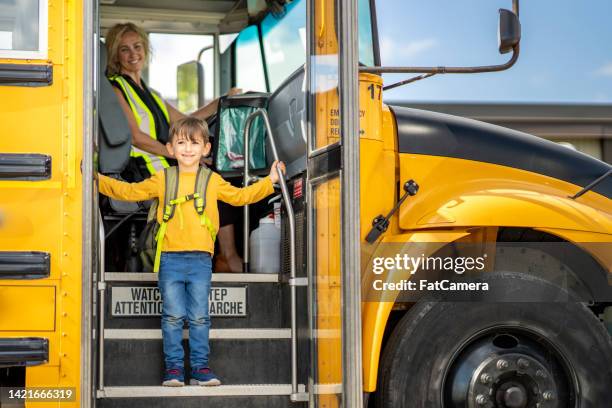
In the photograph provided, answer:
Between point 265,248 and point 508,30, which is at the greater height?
point 508,30

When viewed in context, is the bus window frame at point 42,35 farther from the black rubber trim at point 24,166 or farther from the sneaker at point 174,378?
the sneaker at point 174,378

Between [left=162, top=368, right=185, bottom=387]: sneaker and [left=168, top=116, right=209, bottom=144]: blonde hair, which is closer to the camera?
[left=162, top=368, right=185, bottom=387]: sneaker

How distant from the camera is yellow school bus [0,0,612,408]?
310 cm

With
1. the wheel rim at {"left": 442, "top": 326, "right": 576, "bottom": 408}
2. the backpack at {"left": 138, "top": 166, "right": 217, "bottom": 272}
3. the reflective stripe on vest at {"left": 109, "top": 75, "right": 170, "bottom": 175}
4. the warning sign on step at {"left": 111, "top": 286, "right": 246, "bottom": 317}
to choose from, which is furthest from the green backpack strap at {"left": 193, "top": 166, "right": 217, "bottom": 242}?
the wheel rim at {"left": 442, "top": 326, "right": 576, "bottom": 408}

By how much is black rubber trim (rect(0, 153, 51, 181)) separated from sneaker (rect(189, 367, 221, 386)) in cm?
89

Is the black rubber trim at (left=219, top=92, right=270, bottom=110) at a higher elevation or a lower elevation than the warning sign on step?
higher

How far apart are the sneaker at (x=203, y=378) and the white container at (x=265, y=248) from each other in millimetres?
627

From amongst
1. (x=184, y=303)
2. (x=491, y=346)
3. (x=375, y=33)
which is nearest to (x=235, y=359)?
(x=184, y=303)

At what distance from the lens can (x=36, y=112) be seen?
3129 mm

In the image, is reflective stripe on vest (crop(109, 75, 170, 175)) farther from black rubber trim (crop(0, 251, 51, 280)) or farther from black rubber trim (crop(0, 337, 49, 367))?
black rubber trim (crop(0, 337, 49, 367))

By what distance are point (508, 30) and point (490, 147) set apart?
21.8 inches

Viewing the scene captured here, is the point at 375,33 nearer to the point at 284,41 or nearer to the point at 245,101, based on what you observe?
the point at 245,101

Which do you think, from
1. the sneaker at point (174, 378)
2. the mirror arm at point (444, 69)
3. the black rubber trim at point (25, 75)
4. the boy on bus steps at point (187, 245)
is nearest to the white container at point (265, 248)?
the boy on bus steps at point (187, 245)

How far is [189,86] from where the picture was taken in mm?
5312
